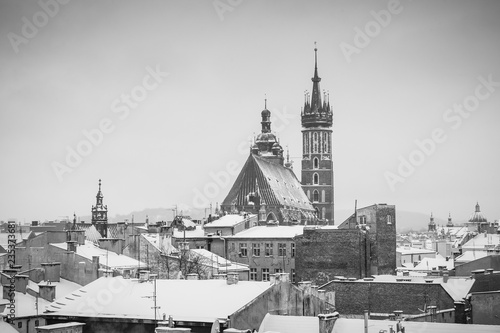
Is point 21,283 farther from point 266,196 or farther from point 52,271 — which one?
point 266,196

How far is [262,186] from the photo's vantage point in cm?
12288

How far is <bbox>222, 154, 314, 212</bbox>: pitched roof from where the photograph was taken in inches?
4759

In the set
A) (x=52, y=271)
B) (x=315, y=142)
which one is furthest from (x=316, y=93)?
(x=52, y=271)

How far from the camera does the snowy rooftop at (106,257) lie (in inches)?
2359

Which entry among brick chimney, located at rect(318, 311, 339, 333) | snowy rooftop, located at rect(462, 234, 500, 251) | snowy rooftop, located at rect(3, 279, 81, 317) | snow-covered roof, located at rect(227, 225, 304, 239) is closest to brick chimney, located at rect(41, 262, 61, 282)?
snowy rooftop, located at rect(3, 279, 81, 317)

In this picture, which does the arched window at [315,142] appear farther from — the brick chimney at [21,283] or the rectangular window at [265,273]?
the brick chimney at [21,283]

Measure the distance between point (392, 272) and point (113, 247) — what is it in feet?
72.0

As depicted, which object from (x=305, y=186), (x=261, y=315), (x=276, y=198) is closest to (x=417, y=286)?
(x=261, y=315)

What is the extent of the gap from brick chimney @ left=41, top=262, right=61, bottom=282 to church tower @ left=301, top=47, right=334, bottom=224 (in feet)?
337

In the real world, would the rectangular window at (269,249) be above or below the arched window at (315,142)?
below

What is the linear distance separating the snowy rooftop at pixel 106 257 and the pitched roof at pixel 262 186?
52.7 m

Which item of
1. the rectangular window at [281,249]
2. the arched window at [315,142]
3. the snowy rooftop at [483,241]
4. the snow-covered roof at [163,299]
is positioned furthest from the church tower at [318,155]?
the snow-covered roof at [163,299]

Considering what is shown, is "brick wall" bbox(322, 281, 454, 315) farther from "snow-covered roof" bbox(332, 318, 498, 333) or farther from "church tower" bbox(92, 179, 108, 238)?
"church tower" bbox(92, 179, 108, 238)

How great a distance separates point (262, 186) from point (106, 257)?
6176 cm
